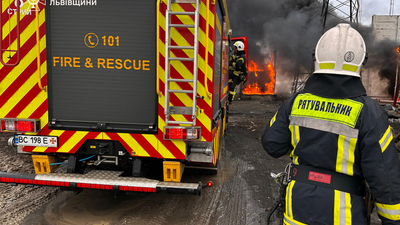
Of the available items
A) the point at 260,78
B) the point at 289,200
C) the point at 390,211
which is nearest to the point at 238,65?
the point at 289,200

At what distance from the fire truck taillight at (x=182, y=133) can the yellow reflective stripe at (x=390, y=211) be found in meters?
1.90

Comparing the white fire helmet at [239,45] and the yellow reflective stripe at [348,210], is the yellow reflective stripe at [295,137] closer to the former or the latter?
the yellow reflective stripe at [348,210]

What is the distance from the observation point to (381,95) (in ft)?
68.9

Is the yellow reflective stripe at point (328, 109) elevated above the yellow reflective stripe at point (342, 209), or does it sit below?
above

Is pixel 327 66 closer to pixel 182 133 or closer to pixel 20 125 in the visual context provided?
pixel 182 133

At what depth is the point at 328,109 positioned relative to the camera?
1.82m

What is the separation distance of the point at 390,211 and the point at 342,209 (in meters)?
0.25

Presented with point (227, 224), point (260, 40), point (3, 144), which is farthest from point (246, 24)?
A: point (227, 224)

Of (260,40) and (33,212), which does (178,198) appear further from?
(260,40)

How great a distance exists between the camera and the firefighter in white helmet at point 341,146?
1.69m

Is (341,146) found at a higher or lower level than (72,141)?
higher

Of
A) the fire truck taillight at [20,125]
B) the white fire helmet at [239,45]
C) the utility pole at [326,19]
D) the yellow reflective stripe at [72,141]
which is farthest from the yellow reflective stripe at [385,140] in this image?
the utility pole at [326,19]

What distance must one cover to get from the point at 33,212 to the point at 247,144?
16.1 feet

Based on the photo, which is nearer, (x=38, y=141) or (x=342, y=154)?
(x=342, y=154)
